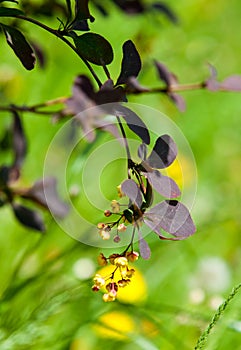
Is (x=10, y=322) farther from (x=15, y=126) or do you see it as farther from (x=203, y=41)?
(x=203, y=41)

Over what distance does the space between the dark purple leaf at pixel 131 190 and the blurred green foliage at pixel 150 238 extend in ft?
1.49

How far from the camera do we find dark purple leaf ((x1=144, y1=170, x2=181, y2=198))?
31.8 inches

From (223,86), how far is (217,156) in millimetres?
1214

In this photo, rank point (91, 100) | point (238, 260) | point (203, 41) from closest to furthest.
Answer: point (91, 100) < point (238, 260) < point (203, 41)

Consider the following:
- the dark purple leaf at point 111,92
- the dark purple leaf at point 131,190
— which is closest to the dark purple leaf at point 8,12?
the dark purple leaf at point 111,92

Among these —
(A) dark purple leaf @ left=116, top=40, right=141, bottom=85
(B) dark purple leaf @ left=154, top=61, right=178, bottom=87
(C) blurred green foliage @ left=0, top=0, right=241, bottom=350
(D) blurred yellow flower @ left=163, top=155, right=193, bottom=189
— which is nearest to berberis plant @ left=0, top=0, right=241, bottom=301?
(A) dark purple leaf @ left=116, top=40, right=141, bottom=85

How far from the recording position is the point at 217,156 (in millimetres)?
2414

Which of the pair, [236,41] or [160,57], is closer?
[160,57]

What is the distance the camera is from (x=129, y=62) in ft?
2.94

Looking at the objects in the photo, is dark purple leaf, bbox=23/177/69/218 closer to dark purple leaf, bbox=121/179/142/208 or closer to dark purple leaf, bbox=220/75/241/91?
dark purple leaf, bbox=220/75/241/91

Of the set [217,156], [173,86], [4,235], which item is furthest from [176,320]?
[217,156]

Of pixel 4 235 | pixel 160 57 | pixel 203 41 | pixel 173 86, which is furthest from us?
pixel 203 41

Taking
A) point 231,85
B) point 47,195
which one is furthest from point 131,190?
Answer: point 47,195

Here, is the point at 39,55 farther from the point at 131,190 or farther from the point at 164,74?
the point at 131,190
